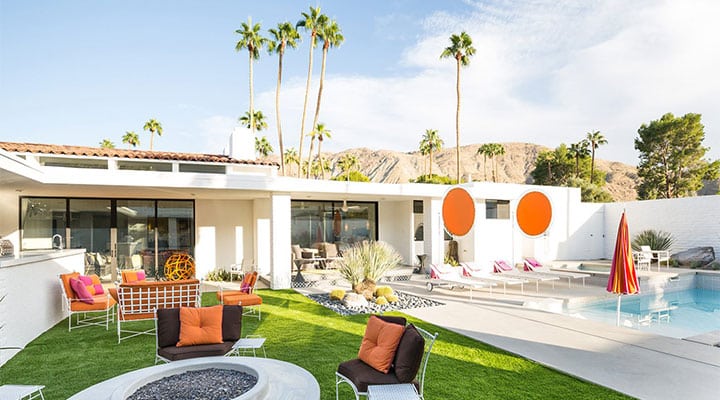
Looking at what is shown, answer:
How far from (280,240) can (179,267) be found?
4318mm

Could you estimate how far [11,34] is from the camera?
48.0 feet

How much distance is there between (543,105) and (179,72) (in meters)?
23.6

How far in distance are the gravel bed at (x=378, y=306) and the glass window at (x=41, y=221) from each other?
27.7ft

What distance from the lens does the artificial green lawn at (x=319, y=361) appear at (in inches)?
195

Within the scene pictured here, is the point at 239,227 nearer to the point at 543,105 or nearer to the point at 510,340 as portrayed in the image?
the point at 510,340

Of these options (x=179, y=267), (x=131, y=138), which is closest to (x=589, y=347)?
(x=179, y=267)

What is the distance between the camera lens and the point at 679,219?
19641 millimetres

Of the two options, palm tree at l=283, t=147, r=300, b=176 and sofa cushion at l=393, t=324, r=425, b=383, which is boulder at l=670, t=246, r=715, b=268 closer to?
sofa cushion at l=393, t=324, r=425, b=383

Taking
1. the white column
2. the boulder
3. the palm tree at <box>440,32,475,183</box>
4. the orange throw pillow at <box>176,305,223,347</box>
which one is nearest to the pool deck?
the orange throw pillow at <box>176,305,223,347</box>

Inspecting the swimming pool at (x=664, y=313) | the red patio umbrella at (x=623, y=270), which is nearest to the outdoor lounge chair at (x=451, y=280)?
the swimming pool at (x=664, y=313)

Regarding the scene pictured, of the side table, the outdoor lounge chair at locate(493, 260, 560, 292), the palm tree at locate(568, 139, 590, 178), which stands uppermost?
the palm tree at locate(568, 139, 590, 178)

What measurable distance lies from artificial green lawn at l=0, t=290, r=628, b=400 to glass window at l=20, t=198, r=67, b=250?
5483 mm

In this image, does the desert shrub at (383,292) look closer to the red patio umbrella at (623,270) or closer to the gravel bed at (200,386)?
the red patio umbrella at (623,270)

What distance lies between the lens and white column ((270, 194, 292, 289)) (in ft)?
39.9
